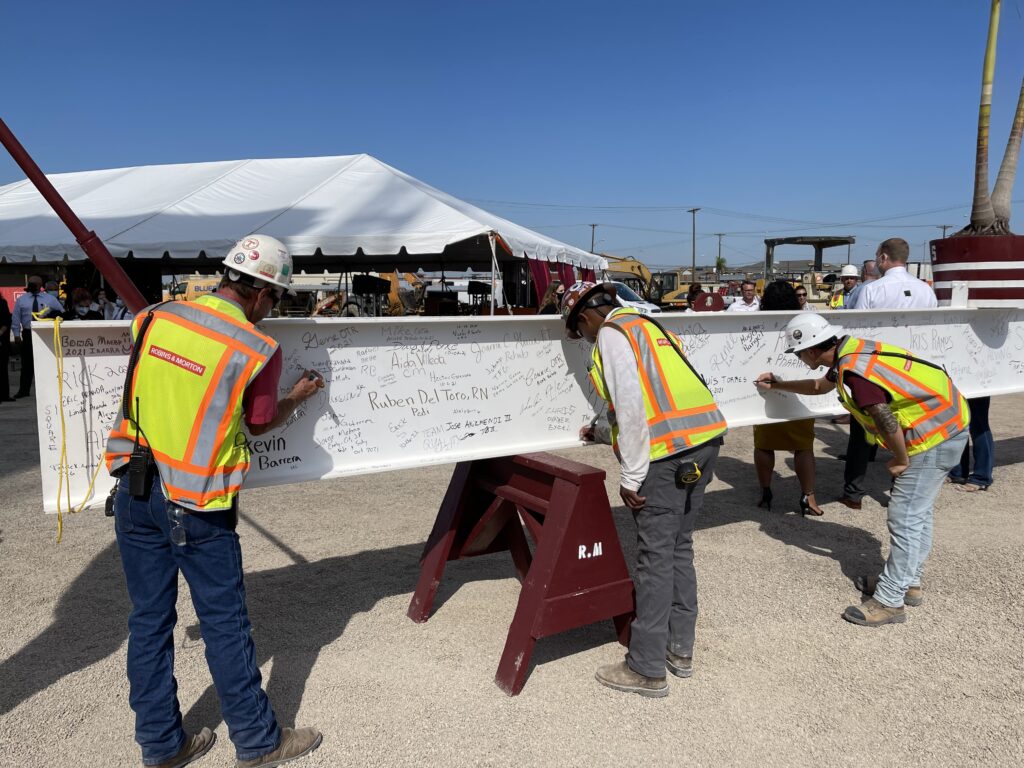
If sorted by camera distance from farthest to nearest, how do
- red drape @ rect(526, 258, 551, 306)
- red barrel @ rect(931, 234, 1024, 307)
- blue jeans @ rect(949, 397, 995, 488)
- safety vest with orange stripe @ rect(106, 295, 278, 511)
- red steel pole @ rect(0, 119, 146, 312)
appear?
red drape @ rect(526, 258, 551, 306) < blue jeans @ rect(949, 397, 995, 488) < red barrel @ rect(931, 234, 1024, 307) < red steel pole @ rect(0, 119, 146, 312) < safety vest with orange stripe @ rect(106, 295, 278, 511)

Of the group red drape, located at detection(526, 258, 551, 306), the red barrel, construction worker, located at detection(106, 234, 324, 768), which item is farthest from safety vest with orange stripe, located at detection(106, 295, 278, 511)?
red drape, located at detection(526, 258, 551, 306)

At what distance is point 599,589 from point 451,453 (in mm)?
1006

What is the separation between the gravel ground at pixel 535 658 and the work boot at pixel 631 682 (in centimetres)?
4

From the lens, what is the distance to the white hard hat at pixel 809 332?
4.05 metres

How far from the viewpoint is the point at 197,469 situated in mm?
2488

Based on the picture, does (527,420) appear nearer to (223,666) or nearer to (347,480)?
(223,666)

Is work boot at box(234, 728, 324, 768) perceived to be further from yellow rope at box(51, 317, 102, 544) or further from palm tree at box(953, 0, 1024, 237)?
palm tree at box(953, 0, 1024, 237)

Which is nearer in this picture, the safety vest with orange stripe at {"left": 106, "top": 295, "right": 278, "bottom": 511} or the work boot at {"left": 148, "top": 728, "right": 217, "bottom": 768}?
the safety vest with orange stripe at {"left": 106, "top": 295, "right": 278, "bottom": 511}

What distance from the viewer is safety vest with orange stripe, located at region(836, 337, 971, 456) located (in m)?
3.89

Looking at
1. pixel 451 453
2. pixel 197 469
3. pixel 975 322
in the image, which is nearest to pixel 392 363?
pixel 451 453

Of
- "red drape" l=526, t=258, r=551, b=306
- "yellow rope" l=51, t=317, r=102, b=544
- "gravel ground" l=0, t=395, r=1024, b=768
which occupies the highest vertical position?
"red drape" l=526, t=258, r=551, b=306

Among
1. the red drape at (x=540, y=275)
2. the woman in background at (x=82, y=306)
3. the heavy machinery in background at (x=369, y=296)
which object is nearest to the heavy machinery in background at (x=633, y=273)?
the heavy machinery in background at (x=369, y=296)

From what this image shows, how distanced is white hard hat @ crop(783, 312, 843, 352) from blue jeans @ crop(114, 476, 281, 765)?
3090mm

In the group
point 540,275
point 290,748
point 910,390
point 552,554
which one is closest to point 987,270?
point 910,390
